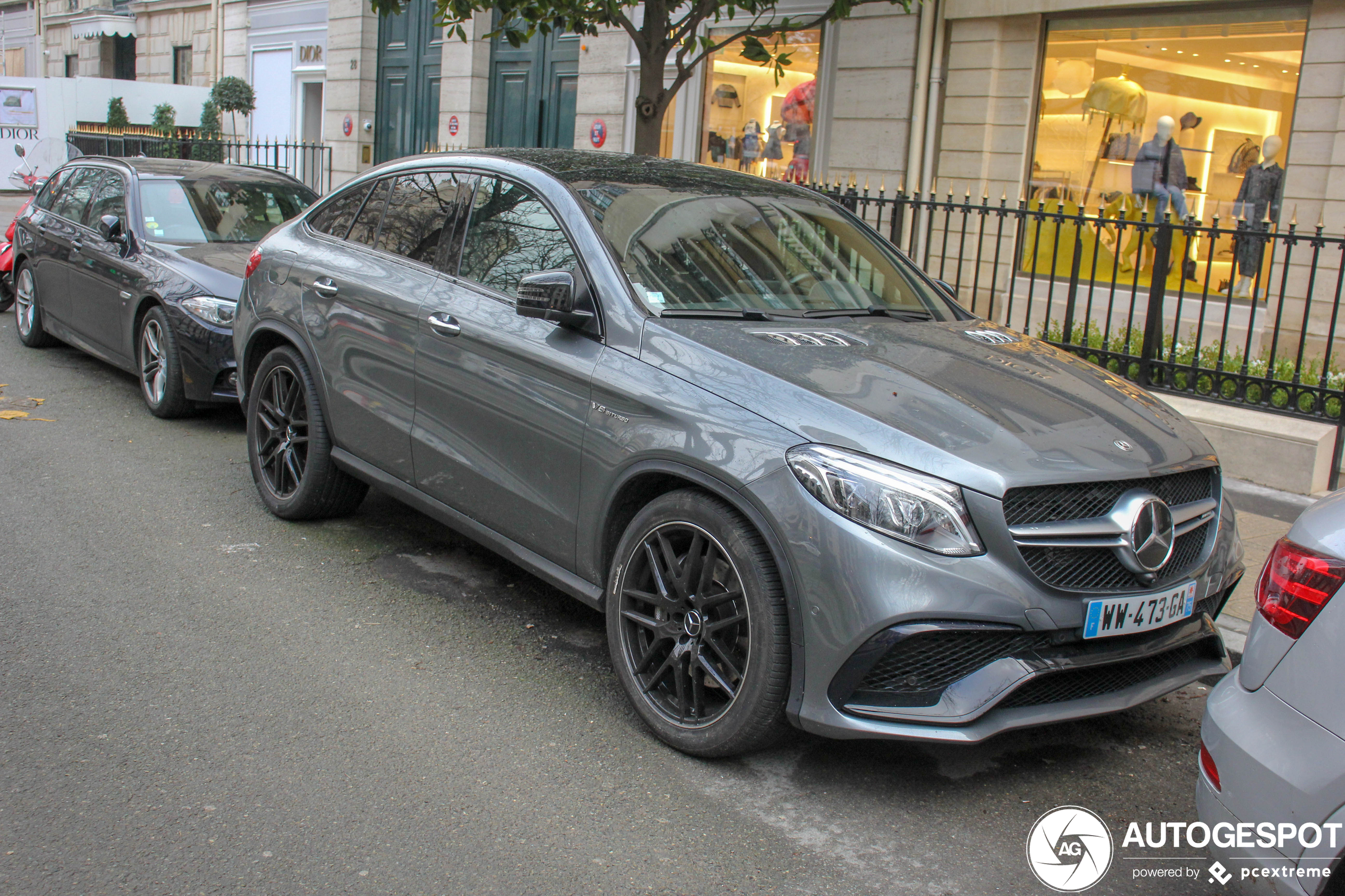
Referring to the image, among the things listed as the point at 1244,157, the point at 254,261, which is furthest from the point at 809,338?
the point at 1244,157

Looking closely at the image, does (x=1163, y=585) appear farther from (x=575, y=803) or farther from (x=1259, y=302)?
(x=1259, y=302)

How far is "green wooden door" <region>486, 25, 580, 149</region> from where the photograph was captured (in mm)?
17328

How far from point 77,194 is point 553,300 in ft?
22.6

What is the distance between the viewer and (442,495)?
15.4ft

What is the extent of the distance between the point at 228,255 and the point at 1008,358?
5798mm

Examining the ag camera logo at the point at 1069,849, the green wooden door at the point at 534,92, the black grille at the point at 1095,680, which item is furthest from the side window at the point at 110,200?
the green wooden door at the point at 534,92

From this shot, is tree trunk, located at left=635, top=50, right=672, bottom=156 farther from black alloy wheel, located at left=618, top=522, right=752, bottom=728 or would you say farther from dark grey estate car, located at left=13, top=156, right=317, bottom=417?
black alloy wheel, located at left=618, top=522, right=752, bottom=728

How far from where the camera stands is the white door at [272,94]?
24406 mm

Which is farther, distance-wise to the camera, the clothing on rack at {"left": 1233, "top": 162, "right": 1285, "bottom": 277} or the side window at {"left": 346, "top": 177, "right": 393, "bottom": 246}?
the clothing on rack at {"left": 1233, "top": 162, "right": 1285, "bottom": 277}

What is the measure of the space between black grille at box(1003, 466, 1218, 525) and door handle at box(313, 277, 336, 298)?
10.7 feet

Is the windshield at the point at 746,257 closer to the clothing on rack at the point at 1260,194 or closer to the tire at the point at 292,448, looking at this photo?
the tire at the point at 292,448

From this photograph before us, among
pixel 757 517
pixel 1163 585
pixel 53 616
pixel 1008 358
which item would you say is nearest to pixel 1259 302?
pixel 1008 358
